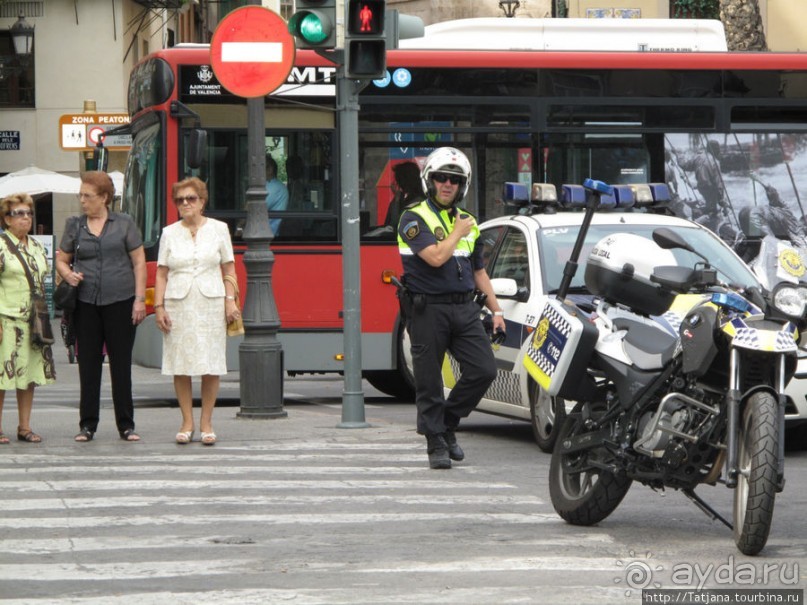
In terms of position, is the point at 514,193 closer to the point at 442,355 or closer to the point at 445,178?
the point at 445,178

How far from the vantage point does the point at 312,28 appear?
12.4 metres

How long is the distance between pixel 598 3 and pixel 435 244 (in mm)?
27388

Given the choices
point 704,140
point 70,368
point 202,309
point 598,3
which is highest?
point 598,3

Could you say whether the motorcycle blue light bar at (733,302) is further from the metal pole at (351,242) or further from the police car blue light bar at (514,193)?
the metal pole at (351,242)

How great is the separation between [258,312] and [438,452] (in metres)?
3.56

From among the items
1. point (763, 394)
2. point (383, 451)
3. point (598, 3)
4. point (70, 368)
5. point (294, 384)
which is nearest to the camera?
point (763, 394)

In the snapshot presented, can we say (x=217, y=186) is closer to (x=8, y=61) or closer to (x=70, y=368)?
(x=70, y=368)

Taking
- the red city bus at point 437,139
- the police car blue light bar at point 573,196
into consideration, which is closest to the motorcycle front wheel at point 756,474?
the police car blue light bar at point 573,196

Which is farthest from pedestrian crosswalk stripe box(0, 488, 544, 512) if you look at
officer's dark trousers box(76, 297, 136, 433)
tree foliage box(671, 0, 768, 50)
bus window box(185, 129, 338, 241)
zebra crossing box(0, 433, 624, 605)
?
tree foliage box(671, 0, 768, 50)

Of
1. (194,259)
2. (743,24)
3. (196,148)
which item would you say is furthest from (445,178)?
(743,24)

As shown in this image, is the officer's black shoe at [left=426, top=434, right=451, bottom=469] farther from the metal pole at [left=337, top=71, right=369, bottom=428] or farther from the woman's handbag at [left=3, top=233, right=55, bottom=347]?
the woman's handbag at [left=3, top=233, right=55, bottom=347]

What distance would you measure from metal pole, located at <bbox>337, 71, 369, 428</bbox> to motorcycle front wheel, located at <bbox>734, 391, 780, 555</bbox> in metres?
5.87

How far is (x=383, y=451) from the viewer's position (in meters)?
11.4

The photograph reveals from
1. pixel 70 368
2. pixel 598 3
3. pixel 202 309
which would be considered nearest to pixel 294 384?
pixel 70 368
